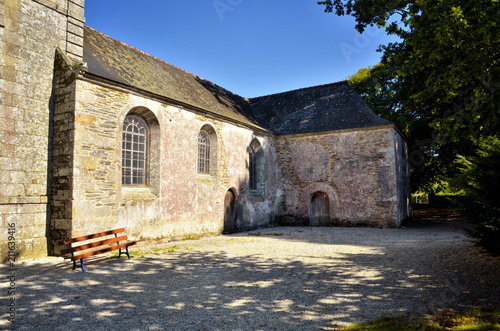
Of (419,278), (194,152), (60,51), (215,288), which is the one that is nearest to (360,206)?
(194,152)

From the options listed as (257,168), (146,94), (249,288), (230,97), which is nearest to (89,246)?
(249,288)

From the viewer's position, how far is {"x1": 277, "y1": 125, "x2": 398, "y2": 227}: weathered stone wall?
1413cm

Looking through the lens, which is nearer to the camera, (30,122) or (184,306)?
(184,306)

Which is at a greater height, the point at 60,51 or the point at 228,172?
the point at 60,51

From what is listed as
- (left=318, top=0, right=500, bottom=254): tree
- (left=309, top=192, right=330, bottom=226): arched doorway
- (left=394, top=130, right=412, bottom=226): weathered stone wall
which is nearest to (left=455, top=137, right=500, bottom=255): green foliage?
(left=318, top=0, right=500, bottom=254): tree

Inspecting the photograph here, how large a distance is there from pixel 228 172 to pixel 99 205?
590 centimetres

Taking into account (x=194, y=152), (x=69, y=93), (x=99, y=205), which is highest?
(x=69, y=93)

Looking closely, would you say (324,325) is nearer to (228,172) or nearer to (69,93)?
(69,93)

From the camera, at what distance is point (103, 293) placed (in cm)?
504

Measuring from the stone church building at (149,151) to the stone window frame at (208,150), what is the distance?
0.14ft

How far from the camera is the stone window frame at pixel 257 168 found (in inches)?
611

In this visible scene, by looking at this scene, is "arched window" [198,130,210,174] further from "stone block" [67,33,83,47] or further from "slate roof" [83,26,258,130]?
"stone block" [67,33,83,47]

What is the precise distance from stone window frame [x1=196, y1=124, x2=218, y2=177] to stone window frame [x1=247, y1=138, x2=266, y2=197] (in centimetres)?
298

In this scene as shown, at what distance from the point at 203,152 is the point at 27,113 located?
6.07 metres
